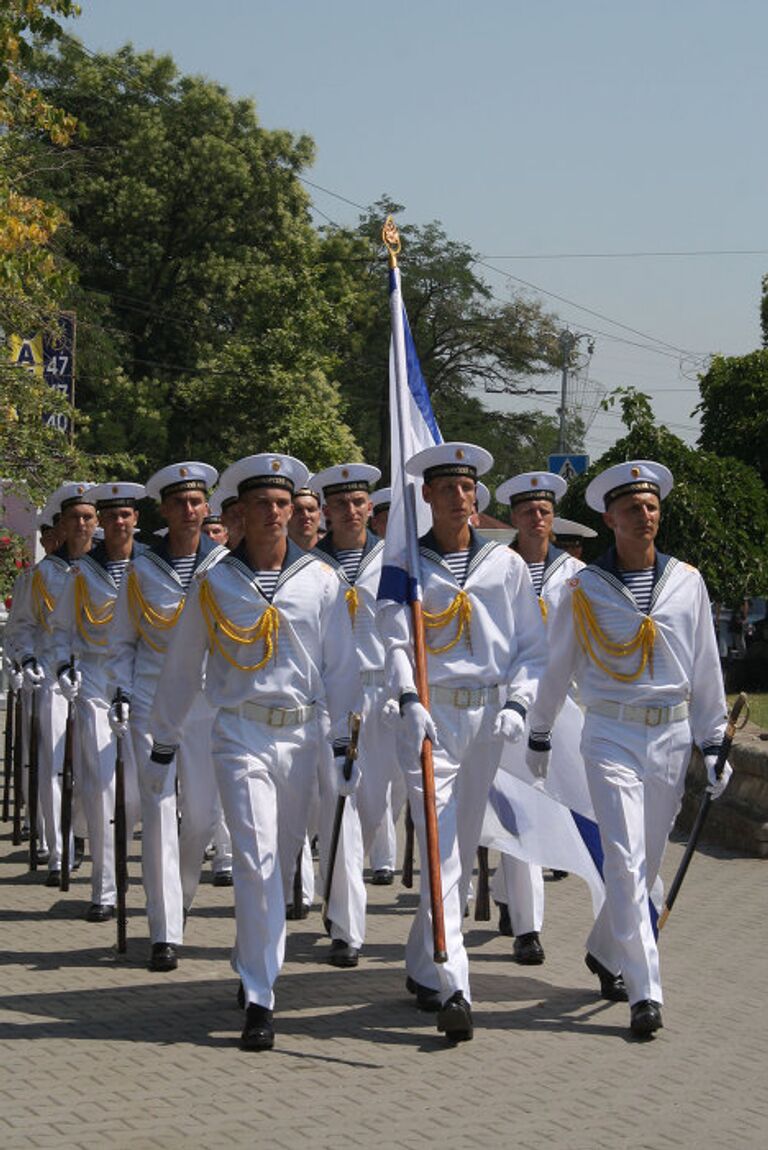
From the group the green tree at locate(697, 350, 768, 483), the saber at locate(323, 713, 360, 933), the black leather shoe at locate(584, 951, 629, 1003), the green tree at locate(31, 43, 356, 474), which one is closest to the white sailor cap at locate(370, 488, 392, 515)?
the saber at locate(323, 713, 360, 933)

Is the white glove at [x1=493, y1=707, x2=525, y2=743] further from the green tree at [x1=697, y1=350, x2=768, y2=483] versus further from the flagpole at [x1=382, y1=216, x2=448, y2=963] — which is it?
the green tree at [x1=697, y1=350, x2=768, y2=483]

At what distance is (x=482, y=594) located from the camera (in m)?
8.55

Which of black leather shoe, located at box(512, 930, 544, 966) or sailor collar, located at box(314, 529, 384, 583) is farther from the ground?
sailor collar, located at box(314, 529, 384, 583)

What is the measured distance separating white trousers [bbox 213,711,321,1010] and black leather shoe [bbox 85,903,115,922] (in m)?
2.72

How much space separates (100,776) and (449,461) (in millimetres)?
3457

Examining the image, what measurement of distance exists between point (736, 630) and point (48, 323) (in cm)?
1795

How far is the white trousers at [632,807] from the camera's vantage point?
812cm

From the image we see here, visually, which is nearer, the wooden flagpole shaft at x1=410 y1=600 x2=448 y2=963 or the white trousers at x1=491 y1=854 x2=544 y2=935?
the wooden flagpole shaft at x1=410 y1=600 x2=448 y2=963

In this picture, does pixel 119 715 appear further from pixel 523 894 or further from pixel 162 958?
pixel 523 894

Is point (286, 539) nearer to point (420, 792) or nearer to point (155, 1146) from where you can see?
point (420, 792)

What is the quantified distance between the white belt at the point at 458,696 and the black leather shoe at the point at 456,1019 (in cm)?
121

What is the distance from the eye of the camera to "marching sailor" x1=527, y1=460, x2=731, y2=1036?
8.28m

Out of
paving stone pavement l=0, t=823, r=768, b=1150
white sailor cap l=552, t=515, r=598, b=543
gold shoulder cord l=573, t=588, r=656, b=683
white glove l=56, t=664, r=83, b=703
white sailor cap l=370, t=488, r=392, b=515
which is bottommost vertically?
paving stone pavement l=0, t=823, r=768, b=1150

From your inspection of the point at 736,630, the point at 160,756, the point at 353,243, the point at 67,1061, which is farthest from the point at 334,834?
the point at 353,243
